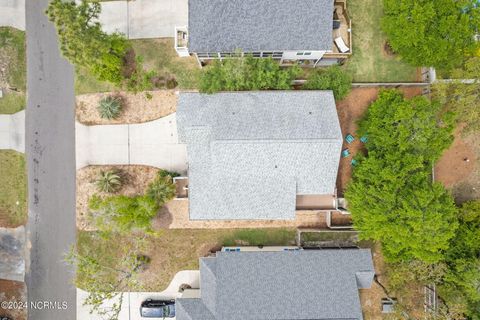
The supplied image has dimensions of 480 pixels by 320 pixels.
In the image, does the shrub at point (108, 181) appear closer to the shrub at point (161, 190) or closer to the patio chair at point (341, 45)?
the shrub at point (161, 190)

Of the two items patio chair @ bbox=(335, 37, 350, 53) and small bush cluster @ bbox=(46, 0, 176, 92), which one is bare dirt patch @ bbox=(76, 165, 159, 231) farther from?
patio chair @ bbox=(335, 37, 350, 53)

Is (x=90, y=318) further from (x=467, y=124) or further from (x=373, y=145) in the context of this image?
(x=467, y=124)

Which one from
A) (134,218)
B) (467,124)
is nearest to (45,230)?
(134,218)

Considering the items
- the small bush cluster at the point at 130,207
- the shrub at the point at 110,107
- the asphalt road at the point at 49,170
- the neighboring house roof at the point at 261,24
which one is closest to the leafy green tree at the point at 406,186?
the neighboring house roof at the point at 261,24

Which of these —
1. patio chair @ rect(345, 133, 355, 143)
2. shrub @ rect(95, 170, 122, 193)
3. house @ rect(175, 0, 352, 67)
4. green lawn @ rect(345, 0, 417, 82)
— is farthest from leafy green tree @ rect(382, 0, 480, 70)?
shrub @ rect(95, 170, 122, 193)

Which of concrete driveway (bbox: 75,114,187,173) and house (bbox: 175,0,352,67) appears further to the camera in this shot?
concrete driveway (bbox: 75,114,187,173)

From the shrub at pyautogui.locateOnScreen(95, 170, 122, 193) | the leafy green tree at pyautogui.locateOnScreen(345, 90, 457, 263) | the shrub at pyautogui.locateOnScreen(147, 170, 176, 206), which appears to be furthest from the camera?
the shrub at pyautogui.locateOnScreen(95, 170, 122, 193)

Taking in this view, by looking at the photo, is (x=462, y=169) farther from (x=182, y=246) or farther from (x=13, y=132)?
(x=13, y=132)
